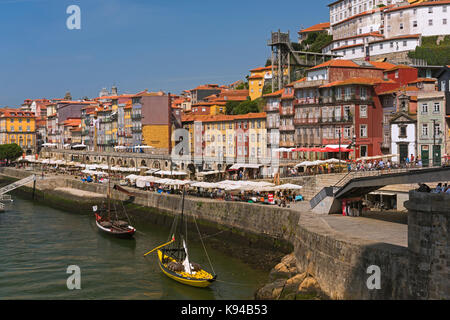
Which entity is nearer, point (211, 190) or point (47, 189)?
point (211, 190)

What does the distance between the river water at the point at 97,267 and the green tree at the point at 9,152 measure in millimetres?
80714

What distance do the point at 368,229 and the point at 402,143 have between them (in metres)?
26.0

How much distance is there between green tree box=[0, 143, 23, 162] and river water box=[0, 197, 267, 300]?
80714 millimetres

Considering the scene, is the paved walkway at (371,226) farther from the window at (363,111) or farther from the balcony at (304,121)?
the balcony at (304,121)

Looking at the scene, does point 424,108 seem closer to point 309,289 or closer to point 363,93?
point 363,93

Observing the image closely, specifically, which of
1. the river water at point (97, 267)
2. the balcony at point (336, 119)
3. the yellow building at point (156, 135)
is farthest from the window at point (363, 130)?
the yellow building at point (156, 135)

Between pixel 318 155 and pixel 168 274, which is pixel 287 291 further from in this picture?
pixel 318 155

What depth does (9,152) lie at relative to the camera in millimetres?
128125

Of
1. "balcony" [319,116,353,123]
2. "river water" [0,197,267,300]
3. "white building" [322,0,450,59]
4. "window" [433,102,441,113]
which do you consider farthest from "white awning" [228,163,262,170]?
"white building" [322,0,450,59]

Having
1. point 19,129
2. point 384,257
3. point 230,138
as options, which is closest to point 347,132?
point 230,138

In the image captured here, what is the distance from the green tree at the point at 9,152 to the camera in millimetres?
127188
